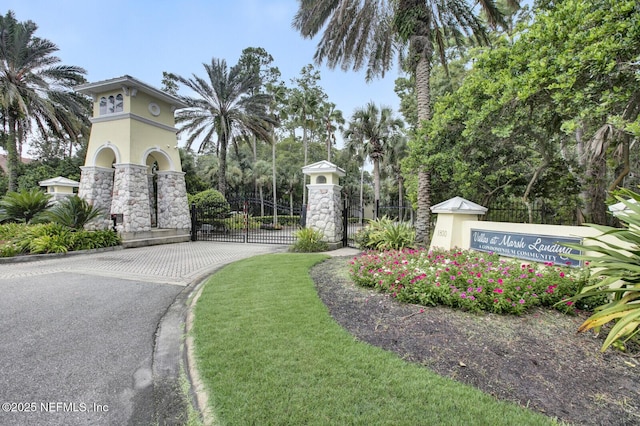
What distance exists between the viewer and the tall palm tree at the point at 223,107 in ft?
61.5

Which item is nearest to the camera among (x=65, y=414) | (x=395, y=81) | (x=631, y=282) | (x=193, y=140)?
(x=65, y=414)

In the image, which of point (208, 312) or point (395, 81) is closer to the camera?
point (208, 312)

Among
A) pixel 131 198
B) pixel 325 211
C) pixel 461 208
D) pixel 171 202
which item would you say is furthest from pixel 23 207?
pixel 461 208

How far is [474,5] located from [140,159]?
13887mm

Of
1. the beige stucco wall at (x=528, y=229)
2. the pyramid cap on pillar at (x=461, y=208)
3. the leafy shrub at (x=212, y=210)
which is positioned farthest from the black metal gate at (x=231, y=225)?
the beige stucco wall at (x=528, y=229)

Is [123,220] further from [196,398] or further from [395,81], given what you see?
[395,81]

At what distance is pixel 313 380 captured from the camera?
236cm

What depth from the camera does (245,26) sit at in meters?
10.1

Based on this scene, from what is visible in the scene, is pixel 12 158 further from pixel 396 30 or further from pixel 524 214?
pixel 524 214

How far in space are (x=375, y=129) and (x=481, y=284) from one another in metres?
19.6

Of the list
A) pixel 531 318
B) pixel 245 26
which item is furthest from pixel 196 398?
pixel 245 26

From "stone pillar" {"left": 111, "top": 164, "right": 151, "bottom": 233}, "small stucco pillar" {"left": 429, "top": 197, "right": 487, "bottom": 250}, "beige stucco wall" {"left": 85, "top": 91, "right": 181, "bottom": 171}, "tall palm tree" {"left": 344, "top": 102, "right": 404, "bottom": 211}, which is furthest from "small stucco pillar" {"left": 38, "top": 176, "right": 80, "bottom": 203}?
"tall palm tree" {"left": 344, "top": 102, "right": 404, "bottom": 211}

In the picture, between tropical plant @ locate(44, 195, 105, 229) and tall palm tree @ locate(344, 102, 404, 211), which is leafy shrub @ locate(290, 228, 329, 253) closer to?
tropical plant @ locate(44, 195, 105, 229)

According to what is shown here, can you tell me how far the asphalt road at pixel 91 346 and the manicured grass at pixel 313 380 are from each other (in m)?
0.42
